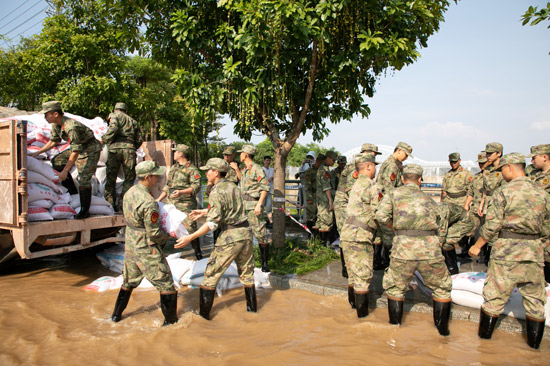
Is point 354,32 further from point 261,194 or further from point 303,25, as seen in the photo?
point 261,194

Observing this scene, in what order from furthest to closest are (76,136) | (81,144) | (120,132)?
1. (120,132)
2. (81,144)
3. (76,136)

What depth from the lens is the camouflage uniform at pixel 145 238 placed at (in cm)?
394

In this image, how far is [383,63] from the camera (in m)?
5.86

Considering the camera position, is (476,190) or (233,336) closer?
(233,336)

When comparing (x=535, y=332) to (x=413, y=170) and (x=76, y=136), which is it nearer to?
(x=413, y=170)

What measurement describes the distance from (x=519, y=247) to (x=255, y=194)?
3.88 m

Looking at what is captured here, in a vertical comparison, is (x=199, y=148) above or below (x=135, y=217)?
above

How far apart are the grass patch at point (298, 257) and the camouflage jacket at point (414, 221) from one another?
7.89 feet

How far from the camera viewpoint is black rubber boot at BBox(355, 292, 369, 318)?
4.27 m

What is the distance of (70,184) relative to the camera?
5.94 meters


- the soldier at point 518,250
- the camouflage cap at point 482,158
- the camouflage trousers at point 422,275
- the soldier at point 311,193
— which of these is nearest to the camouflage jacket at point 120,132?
the soldier at point 311,193

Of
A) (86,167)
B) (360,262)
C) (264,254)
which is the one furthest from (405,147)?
(86,167)

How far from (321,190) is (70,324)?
16.9 ft

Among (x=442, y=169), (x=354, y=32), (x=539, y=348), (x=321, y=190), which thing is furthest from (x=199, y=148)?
(x=539, y=348)
